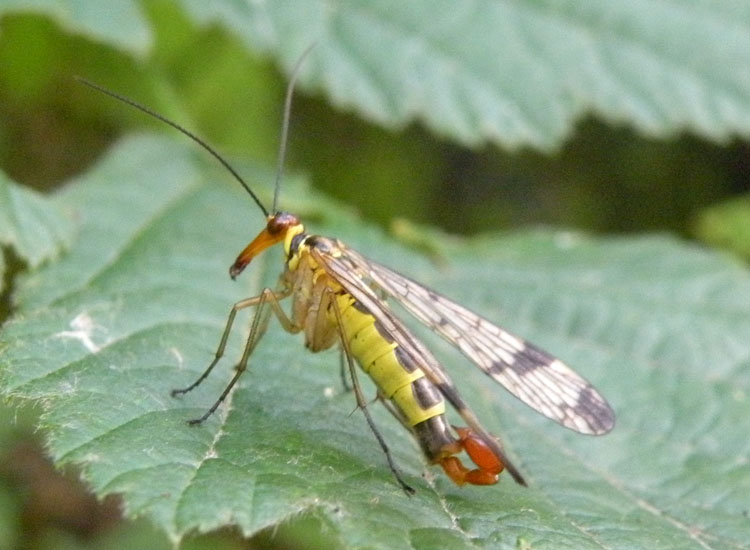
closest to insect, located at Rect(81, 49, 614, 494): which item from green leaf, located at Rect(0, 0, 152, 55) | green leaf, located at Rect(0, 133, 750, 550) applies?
green leaf, located at Rect(0, 133, 750, 550)

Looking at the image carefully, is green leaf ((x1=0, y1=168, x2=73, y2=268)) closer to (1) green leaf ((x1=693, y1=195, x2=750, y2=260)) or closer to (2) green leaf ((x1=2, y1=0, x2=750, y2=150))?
(2) green leaf ((x1=2, y1=0, x2=750, y2=150))

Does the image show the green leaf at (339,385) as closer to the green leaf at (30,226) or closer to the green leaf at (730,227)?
the green leaf at (30,226)

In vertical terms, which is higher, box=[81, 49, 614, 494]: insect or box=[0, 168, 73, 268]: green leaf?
box=[81, 49, 614, 494]: insect

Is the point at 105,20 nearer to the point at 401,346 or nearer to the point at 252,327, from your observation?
the point at 252,327

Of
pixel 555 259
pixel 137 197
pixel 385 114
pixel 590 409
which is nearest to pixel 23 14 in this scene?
pixel 137 197

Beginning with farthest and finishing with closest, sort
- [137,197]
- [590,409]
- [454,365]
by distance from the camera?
[137,197] < [454,365] < [590,409]

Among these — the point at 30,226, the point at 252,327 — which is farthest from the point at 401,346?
the point at 30,226

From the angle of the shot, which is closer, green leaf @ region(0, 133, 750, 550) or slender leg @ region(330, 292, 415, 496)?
green leaf @ region(0, 133, 750, 550)

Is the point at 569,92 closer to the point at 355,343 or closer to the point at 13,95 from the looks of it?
the point at 355,343
